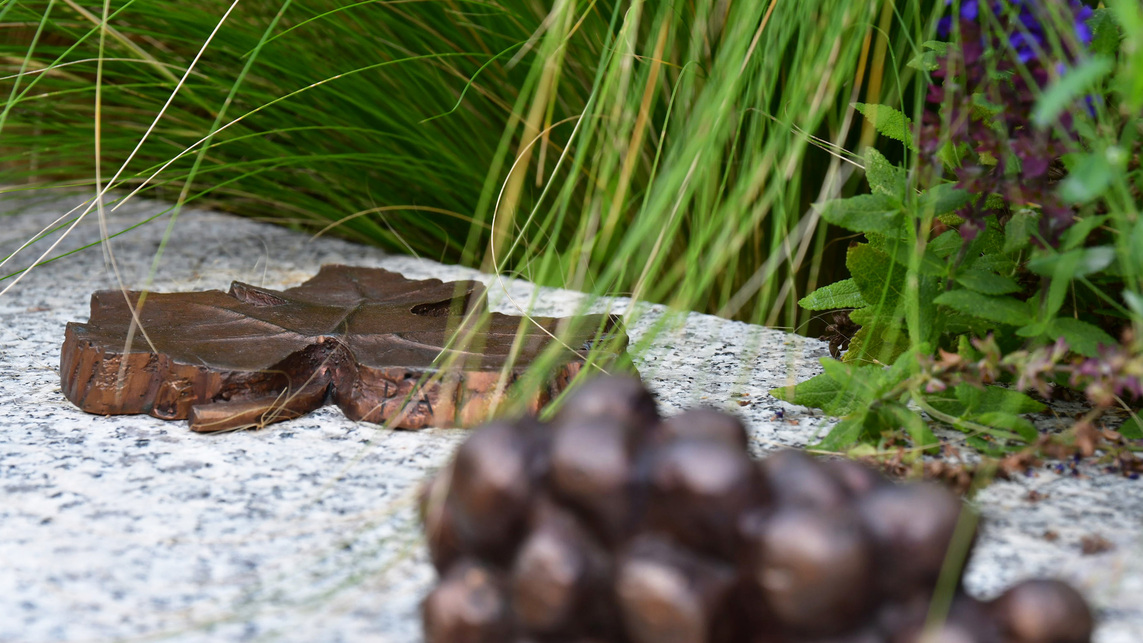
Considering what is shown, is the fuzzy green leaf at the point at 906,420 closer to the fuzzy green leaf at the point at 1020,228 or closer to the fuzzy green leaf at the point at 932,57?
the fuzzy green leaf at the point at 1020,228

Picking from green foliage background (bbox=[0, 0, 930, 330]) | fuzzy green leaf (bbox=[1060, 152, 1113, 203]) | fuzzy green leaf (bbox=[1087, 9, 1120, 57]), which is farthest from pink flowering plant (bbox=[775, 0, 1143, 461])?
green foliage background (bbox=[0, 0, 930, 330])

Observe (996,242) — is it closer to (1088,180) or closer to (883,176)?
(883,176)

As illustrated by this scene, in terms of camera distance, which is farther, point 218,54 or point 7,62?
point 7,62

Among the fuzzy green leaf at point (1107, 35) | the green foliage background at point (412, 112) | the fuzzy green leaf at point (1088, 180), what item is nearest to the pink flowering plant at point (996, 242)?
the fuzzy green leaf at point (1107, 35)

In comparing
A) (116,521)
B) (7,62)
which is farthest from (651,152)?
(7,62)

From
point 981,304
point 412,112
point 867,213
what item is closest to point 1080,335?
point 981,304

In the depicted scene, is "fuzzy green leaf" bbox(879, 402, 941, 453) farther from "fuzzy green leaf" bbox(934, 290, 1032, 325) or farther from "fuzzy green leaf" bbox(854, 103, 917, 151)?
"fuzzy green leaf" bbox(854, 103, 917, 151)

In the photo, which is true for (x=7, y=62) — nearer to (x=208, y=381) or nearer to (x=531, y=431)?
(x=208, y=381)
